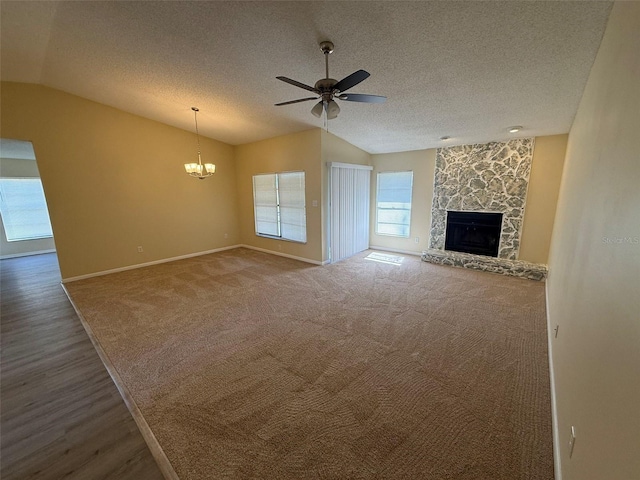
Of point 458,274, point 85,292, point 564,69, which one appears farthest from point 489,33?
point 85,292

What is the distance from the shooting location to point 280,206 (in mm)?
5996

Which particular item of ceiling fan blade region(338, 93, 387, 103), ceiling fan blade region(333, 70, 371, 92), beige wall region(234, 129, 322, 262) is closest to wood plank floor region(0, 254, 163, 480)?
ceiling fan blade region(333, 70, 371, 92)

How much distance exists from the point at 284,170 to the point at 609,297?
5.29m

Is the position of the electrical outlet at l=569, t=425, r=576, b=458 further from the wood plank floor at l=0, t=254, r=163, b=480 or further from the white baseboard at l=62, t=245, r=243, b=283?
the white baseboard at l=62, t=245, r=243, b=283

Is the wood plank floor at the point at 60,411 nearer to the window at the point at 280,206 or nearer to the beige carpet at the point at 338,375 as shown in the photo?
the beige carpet at the point at 338,375

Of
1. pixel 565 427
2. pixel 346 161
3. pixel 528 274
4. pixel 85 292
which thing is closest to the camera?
pixel 565 427

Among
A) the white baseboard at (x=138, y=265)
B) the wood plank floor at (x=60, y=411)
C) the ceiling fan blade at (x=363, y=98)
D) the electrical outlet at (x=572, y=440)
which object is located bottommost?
the wood plank floor at (x=60, y=411)

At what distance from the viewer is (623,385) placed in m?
0.84

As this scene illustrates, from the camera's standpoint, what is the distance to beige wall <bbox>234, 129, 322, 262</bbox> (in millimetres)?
5047

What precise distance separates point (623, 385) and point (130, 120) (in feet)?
22.7

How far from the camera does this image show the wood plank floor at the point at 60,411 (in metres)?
1.50

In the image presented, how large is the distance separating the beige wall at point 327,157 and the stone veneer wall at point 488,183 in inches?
77.1

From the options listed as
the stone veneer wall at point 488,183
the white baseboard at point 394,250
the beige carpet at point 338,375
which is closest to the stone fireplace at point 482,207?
the stone veneer wall at point 488,183

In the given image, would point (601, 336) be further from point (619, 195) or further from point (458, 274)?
point (458, 274)
